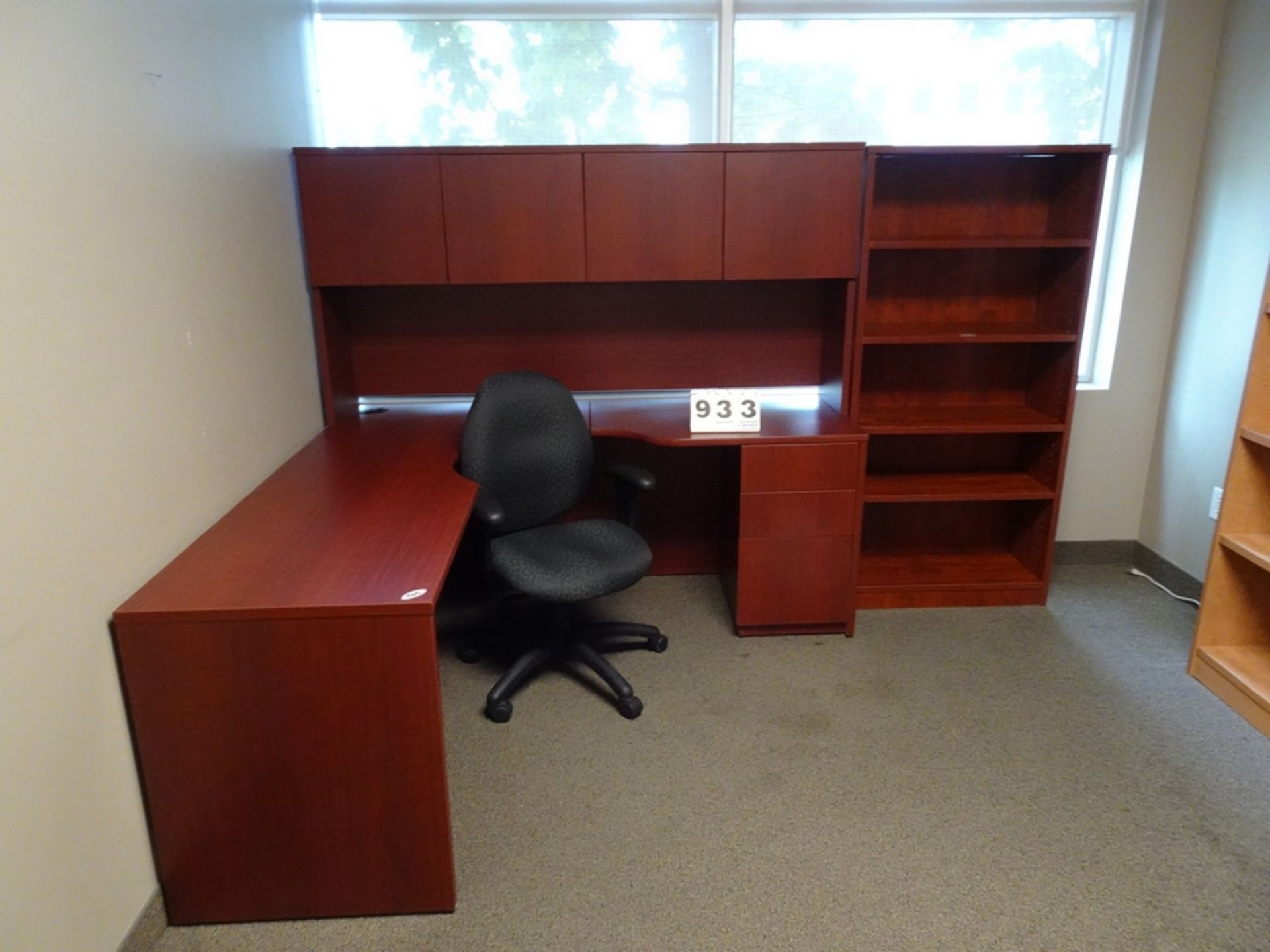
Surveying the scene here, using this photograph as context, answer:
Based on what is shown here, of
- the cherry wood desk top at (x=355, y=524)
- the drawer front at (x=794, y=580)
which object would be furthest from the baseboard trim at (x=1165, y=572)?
the cherry wood desk top at (x=355, y=524)

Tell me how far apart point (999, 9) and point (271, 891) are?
3.56m

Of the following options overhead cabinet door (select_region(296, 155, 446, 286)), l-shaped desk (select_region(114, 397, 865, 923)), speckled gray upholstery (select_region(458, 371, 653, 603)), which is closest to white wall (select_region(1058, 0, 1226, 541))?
speckled gray upholstery (select_region(458, 371, 653, 603))

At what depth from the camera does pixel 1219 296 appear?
2.88 metres

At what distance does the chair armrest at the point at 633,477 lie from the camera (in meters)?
2.52

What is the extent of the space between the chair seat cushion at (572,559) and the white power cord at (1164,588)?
221 centimetres

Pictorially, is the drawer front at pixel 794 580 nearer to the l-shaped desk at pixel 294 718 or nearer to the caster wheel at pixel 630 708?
the caster wheel at pixel 630 708

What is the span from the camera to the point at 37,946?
4.29ft

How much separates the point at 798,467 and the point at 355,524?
1430 mm

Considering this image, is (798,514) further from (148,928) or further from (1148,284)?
(148,928)

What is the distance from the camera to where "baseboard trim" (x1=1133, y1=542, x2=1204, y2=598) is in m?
3.10

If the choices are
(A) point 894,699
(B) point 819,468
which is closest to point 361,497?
(B) point 819,468

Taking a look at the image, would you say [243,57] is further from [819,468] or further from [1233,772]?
[1233,772]

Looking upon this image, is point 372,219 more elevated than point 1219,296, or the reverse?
point 372,219

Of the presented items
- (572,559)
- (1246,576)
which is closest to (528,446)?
(572,559)
